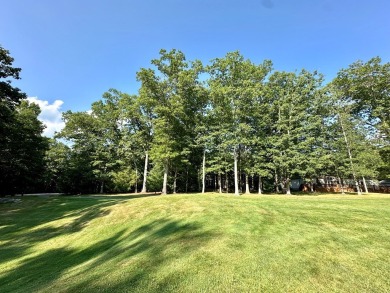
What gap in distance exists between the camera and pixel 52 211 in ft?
55.0

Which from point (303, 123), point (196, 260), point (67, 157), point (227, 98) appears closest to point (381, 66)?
point (303, 123)

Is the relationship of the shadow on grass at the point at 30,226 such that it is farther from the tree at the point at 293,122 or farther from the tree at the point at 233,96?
the tree at the point at 293,122

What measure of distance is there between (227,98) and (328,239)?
2044cm

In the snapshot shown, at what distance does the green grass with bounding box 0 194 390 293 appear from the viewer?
14.5 ft

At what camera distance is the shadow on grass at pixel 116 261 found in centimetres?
487

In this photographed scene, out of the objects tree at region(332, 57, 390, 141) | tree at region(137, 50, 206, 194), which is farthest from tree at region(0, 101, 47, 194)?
tree at region(332, 57, 390, 141)

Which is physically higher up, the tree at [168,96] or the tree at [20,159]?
the tree at [168,96]

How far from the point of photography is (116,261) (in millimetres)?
6066

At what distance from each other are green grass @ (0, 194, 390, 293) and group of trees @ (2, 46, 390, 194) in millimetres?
15767

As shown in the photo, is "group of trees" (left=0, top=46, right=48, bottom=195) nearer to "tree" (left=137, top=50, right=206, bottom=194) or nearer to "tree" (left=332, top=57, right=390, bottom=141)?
"tree" (left=137, top=50, right=206, bottom=194)

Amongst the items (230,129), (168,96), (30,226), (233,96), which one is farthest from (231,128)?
(30,226)

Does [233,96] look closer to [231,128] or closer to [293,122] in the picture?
[231,128]

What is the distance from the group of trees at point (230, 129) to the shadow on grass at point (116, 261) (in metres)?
17.0

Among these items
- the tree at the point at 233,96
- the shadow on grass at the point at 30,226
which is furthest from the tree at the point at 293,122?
the shadow on grass at the point at 30,226
